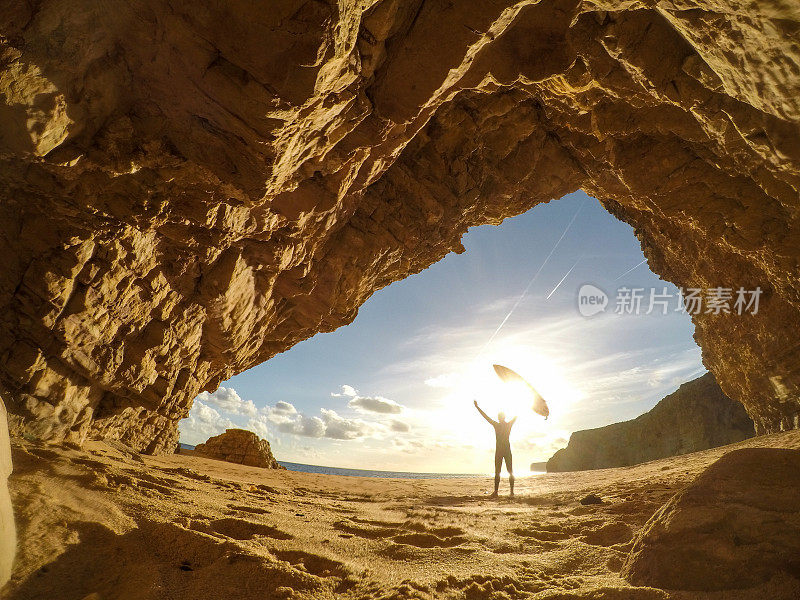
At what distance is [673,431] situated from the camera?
86.7 ft

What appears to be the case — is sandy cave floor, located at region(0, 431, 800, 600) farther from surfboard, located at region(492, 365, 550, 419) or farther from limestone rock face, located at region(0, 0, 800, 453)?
surfboard, located at region(492, 365, 550, 419)

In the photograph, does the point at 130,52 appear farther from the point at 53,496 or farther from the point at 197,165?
the point at 53,496

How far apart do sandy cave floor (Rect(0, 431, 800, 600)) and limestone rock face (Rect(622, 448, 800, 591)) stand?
0.14 metres

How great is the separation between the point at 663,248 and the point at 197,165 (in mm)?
11676

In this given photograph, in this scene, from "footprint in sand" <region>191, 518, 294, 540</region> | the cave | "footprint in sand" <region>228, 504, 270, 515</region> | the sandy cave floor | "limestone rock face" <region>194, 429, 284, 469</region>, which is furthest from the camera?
"limestone rock face" <region>194, 429, 284, 469</region>

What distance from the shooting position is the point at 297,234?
255 inches

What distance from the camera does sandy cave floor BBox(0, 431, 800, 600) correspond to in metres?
2.04

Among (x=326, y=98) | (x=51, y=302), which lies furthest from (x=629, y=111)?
(x=51, y=302)

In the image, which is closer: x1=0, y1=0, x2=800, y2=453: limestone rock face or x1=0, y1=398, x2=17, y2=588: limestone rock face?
x1=0, y1=398, x2=17, y2=588: limestone rock face

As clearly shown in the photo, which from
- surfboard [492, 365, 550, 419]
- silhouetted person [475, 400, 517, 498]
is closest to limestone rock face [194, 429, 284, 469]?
silhouetted person [475, 400, 517, 498]

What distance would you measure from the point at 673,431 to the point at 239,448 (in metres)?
30.1

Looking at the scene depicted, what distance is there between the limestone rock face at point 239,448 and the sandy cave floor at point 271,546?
30.2ft

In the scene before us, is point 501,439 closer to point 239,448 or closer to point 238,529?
point 238,529

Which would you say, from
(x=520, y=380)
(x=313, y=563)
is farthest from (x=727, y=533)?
(x=520, y=380)
